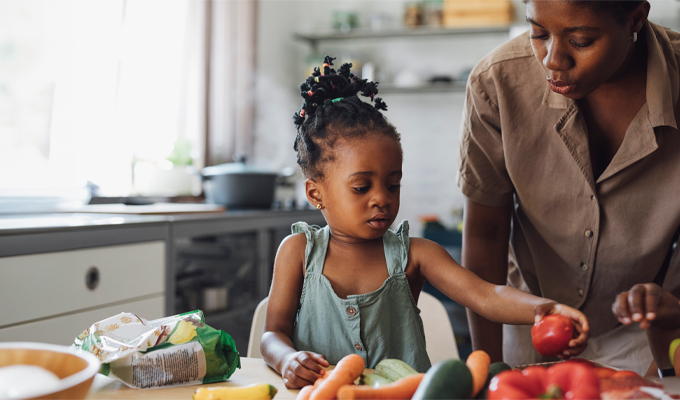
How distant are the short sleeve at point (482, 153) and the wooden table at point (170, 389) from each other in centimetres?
63

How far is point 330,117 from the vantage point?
107 cm

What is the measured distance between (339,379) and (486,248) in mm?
722

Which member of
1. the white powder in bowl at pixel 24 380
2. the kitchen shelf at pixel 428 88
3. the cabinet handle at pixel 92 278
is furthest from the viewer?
the kitchen shelf at pixel 428 88

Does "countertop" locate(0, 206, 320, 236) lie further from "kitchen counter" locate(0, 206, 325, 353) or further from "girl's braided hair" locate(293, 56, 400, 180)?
"girl's braided hair" locate(293, 56, 400, 180)

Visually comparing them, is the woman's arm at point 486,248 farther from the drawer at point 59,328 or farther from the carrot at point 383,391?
the drawer at point 59,328

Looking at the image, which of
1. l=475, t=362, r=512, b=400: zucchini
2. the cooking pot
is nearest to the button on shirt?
l=475, t=362, r=512, b=400: zucchini

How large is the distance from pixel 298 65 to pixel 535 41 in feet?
12.4

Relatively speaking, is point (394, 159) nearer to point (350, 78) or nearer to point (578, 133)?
point (350, 78)

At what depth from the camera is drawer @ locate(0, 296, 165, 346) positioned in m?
1.40

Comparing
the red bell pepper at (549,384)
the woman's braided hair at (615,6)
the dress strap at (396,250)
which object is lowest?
the red bell pepper at (549,384)

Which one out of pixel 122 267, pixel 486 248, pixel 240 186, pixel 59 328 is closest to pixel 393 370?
pixel 486 248

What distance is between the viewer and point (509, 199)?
1.25m

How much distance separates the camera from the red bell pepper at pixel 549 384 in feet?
1.65

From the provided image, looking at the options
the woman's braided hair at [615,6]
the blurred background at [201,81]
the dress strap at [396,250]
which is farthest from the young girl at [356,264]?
the blurred background at [201,81]
